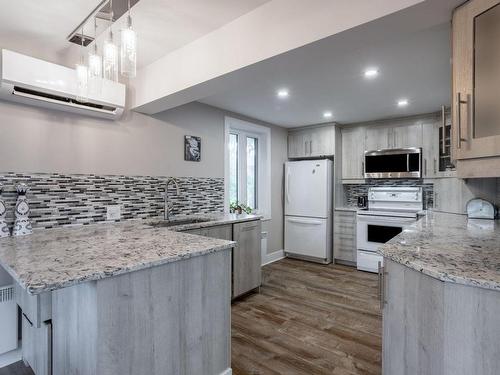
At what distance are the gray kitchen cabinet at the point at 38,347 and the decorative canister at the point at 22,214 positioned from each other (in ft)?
1.93

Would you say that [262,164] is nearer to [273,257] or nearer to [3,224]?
[273,257]

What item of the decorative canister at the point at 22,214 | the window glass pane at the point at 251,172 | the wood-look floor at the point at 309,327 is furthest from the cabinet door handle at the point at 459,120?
the window glass pane at the point at 251,172

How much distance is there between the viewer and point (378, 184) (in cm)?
432

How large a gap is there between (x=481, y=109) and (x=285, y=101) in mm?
2315

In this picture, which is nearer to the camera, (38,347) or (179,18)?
(38,347)

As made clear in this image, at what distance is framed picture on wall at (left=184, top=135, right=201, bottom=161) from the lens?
3.16 meters

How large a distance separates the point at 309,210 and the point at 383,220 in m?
1.09

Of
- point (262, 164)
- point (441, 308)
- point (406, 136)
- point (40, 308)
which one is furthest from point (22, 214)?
point (406, 136)

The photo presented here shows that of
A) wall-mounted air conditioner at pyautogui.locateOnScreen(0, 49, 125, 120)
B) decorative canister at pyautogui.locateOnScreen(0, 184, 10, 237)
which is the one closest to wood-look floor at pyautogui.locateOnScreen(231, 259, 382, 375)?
decorative canister at pyautogui.locateOnScreen(0, 184, 10, 237)

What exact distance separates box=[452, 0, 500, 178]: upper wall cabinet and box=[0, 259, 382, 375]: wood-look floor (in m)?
1.47

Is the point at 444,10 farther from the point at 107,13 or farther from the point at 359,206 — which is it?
the point at 359,206

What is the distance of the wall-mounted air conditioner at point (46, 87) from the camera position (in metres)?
1.84

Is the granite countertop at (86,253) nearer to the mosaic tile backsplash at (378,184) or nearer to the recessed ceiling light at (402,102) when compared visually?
the recessed ceiling light at (402,102)

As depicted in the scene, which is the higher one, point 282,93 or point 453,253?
point 282,93
